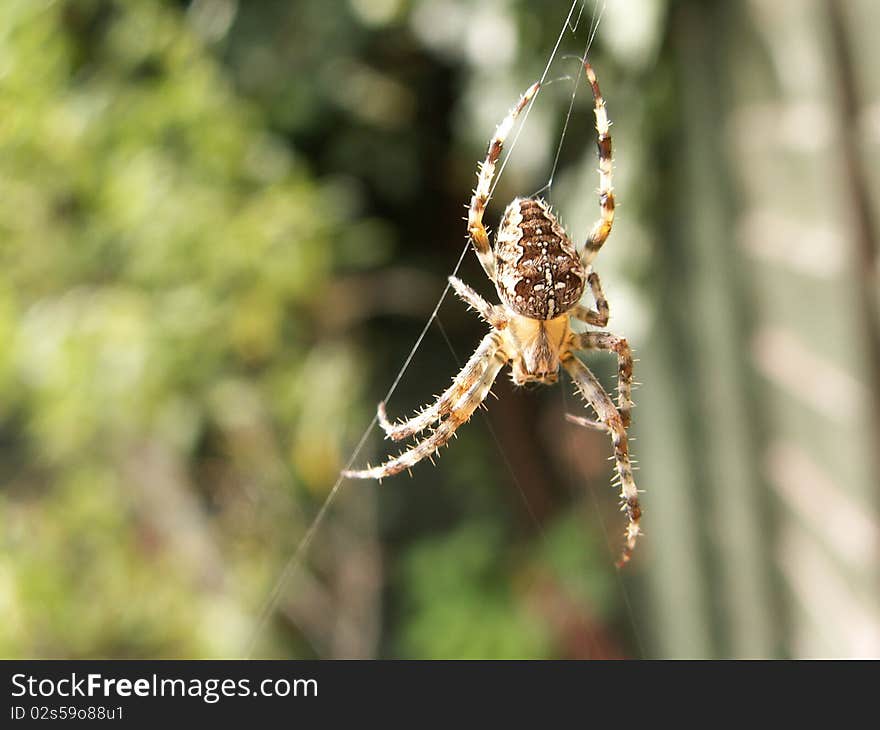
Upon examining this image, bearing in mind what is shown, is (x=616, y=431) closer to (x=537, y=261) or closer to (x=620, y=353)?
(x=620, y=353)

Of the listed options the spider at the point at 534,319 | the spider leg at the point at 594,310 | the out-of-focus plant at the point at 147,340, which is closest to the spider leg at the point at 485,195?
the spider at the point at 534,319

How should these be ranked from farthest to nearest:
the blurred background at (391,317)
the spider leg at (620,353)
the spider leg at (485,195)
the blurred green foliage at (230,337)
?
the blurred green foliage at (230,337) < the blurred background at (391,317) < the spider leg at (620,353) < the spider leg at (485,195)

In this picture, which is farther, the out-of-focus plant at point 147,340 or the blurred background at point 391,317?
the out-of-focus plant at point 147,340

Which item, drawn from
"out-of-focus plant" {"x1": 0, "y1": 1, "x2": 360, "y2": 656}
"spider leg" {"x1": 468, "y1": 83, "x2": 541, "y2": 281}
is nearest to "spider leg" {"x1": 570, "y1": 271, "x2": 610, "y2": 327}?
"spider leg" {"x1": 468, "y1": 83, "x2": 541, "y2": 281}

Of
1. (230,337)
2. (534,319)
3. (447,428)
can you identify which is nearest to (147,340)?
(230,337)

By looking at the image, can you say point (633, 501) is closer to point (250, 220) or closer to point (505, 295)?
point (505, 295)

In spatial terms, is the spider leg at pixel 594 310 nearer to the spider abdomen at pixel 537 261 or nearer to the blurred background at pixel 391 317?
the spider abdomen at pixel 537 261
